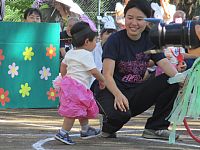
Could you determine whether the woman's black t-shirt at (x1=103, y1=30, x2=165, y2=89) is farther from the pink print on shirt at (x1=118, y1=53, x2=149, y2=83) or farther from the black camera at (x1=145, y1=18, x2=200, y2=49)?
the black camera at (x1=145, y1=18, x2=200, y2=49)

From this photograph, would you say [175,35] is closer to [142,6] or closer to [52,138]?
[142,6]

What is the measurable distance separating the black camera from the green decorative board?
5428mm

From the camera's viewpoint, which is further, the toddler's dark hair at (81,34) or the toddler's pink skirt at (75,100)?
the toddler's dark hair at (81,34)

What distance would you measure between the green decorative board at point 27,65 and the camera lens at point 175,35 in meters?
5.43

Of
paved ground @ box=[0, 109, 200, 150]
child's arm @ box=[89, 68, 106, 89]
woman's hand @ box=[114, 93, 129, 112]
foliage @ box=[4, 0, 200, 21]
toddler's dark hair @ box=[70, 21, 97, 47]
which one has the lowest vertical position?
paved ground @ box=[0, 109, 200, 150]

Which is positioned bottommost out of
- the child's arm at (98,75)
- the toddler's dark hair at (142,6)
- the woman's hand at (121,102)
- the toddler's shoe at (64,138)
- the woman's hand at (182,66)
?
the toddler's shoe at (64,138)

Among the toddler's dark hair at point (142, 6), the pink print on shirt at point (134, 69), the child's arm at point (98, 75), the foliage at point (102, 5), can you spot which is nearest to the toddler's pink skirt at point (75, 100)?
the child's arm at point (98, 75)

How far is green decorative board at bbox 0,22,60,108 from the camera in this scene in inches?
339

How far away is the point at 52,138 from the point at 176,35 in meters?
2.60

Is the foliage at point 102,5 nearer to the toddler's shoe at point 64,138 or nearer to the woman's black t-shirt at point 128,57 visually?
the woman's black t-shirt at point 128,57

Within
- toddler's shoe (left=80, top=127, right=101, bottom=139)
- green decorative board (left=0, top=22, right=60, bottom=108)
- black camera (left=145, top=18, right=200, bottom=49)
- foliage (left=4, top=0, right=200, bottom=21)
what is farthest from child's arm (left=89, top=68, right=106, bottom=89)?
foliage (left=4, top=0, right=200, bottom=21)

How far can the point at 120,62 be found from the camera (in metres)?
5.62

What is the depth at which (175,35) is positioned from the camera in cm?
337

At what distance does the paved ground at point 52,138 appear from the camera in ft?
16.9
